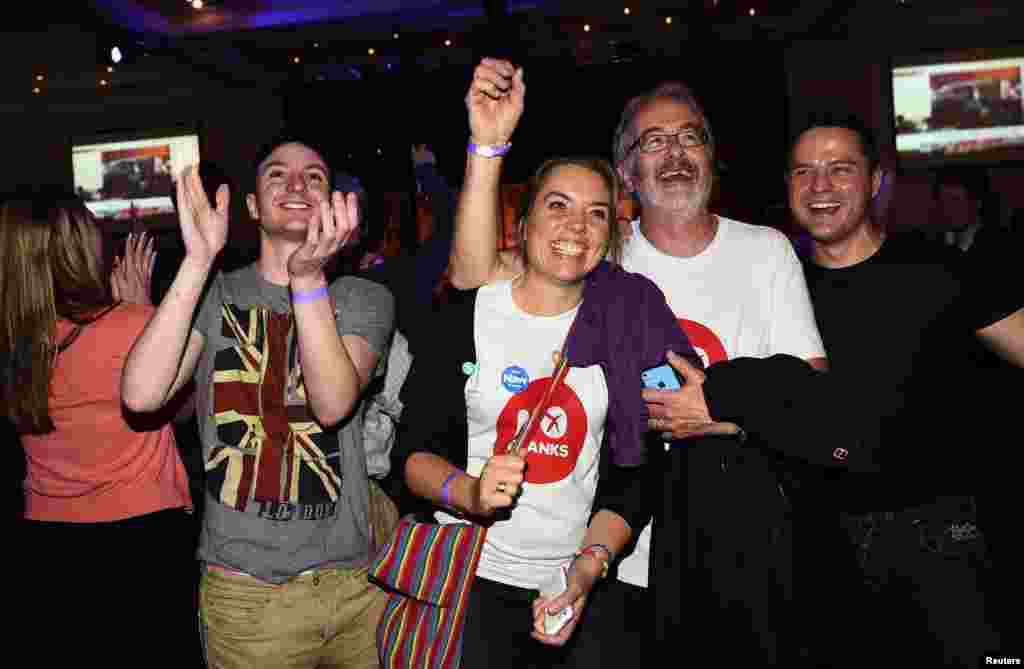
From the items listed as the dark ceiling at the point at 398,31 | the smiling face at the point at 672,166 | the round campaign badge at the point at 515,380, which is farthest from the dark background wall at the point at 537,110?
the round campaign badge at the point at 515,380

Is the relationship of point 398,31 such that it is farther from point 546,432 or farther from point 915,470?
point 915,470

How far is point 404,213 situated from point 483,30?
2731mm

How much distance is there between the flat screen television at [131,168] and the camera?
33.7 feet

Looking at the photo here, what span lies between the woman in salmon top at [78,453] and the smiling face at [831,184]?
181cm

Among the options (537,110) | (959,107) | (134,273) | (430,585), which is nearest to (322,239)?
(430,585)

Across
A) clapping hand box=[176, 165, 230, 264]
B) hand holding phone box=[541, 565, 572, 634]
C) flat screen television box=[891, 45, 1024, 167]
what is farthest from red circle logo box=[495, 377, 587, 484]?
flat screen television box=[891, 45, 1024, 167]

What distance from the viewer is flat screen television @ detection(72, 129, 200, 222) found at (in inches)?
404

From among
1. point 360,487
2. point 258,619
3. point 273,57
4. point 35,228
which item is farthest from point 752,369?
point 273,57

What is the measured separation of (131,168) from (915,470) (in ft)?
35.2

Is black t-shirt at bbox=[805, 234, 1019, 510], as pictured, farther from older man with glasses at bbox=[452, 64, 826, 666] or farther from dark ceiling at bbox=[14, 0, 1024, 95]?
dark ceiling at bbox=[14, 0, 1024, 95]

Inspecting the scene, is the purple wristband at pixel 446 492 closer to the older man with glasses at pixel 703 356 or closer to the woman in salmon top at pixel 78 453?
the older man with glasses at pixel 703 356

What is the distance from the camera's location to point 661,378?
1.73 metres

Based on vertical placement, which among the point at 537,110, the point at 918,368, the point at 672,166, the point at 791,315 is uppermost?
the point at 537,110

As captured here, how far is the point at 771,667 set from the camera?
5.38 ft
